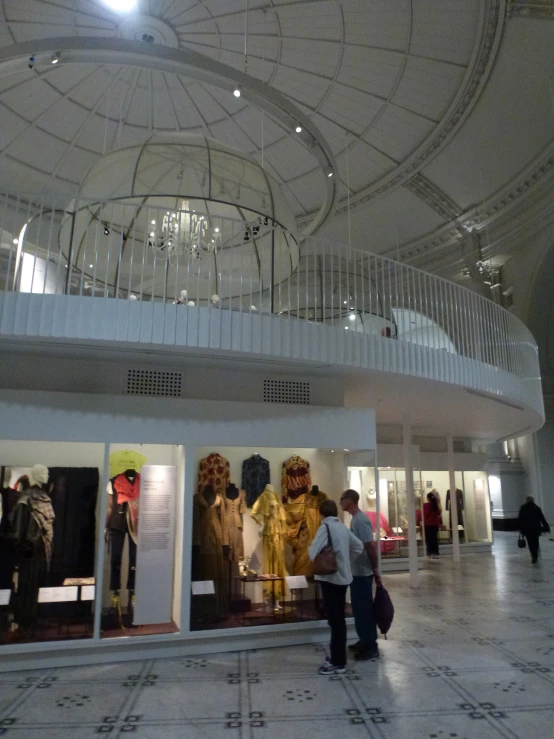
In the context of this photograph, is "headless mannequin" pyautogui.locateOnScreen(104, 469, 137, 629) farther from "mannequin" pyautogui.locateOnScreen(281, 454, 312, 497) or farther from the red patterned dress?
"mannequin" pyautogui.locateOnScreen(281, 454, 312, 497)

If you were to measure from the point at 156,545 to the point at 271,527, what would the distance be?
1568 millimetres

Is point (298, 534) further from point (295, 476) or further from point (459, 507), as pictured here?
point (459, 507)

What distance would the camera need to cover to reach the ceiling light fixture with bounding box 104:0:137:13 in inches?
406

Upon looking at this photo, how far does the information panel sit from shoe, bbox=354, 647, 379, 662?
91.4 inches

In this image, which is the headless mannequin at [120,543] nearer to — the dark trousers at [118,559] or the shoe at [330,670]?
the dark trousers at [118,559]

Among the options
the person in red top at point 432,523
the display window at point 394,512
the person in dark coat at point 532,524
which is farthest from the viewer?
the person in red top at point 432,523

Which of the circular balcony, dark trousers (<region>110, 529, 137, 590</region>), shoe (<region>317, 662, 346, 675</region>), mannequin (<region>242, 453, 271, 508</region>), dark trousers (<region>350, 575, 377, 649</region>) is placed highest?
the circular balcony

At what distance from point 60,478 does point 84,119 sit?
36.9ft

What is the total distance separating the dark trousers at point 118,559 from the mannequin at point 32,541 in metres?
0.78

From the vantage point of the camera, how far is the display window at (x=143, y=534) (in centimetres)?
669

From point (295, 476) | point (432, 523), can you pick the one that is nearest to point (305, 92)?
point (295, 476)

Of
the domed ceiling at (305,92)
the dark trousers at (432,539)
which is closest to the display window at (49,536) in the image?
the domed ceiling at (305,92)

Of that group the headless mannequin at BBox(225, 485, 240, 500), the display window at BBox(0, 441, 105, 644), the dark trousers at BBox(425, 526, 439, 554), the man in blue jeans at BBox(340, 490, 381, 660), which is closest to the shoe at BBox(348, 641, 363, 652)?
the man in blue jeans at BBox(340, 490, 381, 660)

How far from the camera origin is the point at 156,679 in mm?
5469
